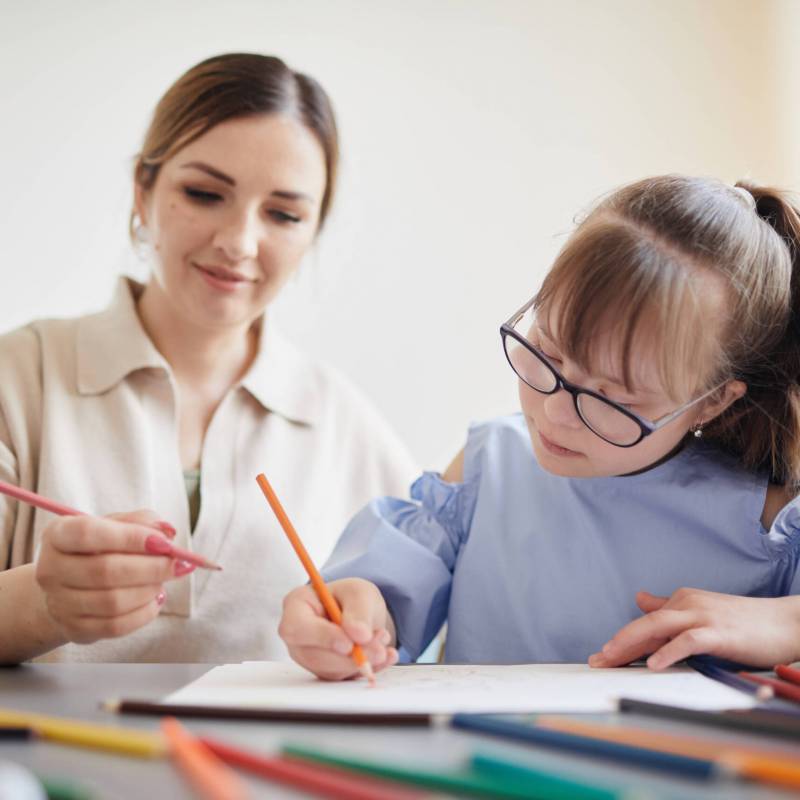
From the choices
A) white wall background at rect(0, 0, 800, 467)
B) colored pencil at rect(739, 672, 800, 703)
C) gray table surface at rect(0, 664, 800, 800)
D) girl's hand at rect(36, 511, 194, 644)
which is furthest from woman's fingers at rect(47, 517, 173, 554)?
white wall background at rect(0, 0, 800, 467)

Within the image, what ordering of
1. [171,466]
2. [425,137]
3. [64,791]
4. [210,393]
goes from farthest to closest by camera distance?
1. [425,137]
2. [210,393]
3. [171,466]
4. [64,791]

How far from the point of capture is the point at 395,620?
36.4 inches

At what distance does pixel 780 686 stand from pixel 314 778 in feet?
1.29

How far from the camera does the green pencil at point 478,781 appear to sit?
1.32ft

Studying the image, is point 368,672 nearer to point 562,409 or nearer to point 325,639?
point 325,639

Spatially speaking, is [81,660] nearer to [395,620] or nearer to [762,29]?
[395,620]

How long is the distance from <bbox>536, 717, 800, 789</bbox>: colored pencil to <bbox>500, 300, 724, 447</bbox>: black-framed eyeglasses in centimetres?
32

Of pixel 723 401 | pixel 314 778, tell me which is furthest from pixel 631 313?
pixel 314 778

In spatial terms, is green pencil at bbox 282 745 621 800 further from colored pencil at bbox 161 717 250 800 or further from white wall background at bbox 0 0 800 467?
white wall background at bbox 0 0 800 467

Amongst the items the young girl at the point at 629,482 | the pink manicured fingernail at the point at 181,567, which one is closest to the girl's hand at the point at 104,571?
the pink manicured fingernail at the point at 181,567

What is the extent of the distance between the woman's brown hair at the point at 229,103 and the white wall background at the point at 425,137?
55 centimetres

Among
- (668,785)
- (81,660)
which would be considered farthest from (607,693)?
(81,660)

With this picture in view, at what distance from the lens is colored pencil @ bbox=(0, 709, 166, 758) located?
498mm

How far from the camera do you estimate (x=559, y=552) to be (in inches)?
38.2
